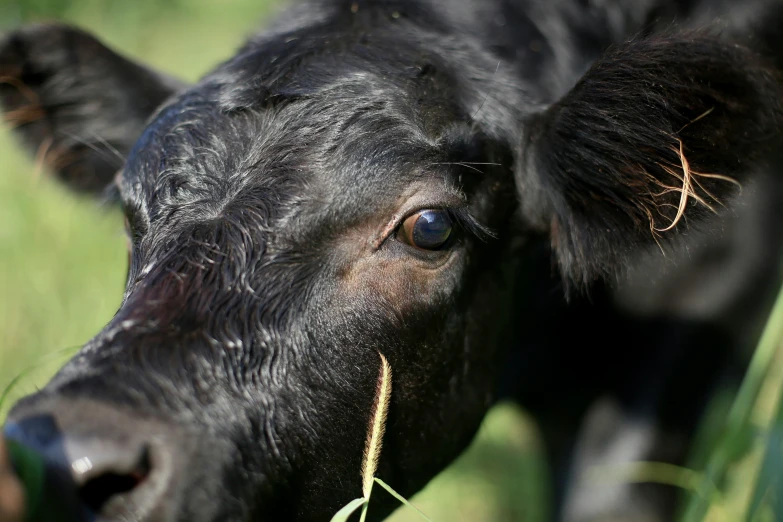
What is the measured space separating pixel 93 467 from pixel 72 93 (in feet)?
7.77

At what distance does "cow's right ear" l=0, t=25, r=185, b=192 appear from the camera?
3.57m

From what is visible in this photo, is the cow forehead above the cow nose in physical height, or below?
above

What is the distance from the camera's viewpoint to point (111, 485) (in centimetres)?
189

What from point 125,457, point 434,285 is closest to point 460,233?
point 434,285

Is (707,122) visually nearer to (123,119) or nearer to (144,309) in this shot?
(144,309)

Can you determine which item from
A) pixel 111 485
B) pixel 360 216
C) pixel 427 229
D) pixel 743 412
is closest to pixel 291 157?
pixel 360 216

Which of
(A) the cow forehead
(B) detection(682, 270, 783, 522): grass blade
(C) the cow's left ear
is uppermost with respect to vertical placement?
(A) the cow forehead

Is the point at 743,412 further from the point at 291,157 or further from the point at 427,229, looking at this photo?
the point at 291,157

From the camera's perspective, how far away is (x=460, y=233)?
8.83 feet

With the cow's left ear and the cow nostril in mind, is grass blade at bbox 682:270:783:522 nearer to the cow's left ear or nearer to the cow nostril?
the cow's left ear

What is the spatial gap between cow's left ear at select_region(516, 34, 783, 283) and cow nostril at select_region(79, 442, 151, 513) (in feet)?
5.18

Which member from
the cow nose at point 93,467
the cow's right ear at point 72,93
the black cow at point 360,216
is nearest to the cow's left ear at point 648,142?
the black cow at point 360,216

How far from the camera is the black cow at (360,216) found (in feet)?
6.72

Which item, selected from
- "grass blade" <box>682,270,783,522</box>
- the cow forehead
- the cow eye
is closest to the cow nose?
the cow forehead
